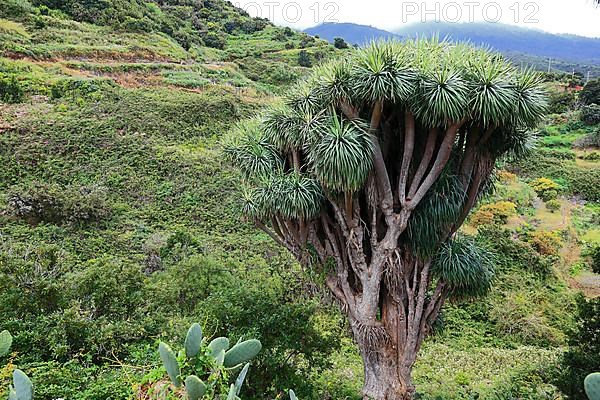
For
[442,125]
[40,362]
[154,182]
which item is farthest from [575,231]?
[40,362]

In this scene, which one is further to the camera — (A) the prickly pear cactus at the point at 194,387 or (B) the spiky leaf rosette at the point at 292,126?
(B) the spiky leaf rosette at the point at 292,126

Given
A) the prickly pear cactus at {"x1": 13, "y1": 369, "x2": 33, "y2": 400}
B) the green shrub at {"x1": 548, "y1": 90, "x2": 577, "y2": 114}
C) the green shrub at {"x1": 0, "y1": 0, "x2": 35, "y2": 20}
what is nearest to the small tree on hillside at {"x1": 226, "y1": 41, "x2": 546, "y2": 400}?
the prickly pear cactus at {"x1": 13, "y1": 369, "x2": 33, "y2": 400}

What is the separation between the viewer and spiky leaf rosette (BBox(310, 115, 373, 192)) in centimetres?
576

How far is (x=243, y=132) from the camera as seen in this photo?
25.8 feet

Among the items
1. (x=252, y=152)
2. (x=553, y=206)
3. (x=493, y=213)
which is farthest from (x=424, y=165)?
(x=553, y=206)

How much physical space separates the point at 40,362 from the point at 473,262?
6288 millimetres

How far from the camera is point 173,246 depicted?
1300 centimetres

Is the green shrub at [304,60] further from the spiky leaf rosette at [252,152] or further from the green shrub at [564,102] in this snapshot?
the spiky leaf rosette at [252,152]

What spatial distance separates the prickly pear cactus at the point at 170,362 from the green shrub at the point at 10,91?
23.2m

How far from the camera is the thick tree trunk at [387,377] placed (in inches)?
259

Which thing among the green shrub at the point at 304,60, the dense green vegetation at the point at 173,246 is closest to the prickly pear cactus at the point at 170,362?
the dense green vegetation at the point at 173,246

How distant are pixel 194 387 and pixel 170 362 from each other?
307mm

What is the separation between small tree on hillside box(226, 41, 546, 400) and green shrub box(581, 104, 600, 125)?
33.3m

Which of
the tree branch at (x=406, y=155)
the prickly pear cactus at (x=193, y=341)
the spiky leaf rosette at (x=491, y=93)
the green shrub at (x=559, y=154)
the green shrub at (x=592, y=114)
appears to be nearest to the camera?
the prickly pear cactus at (x=193, y=341)
